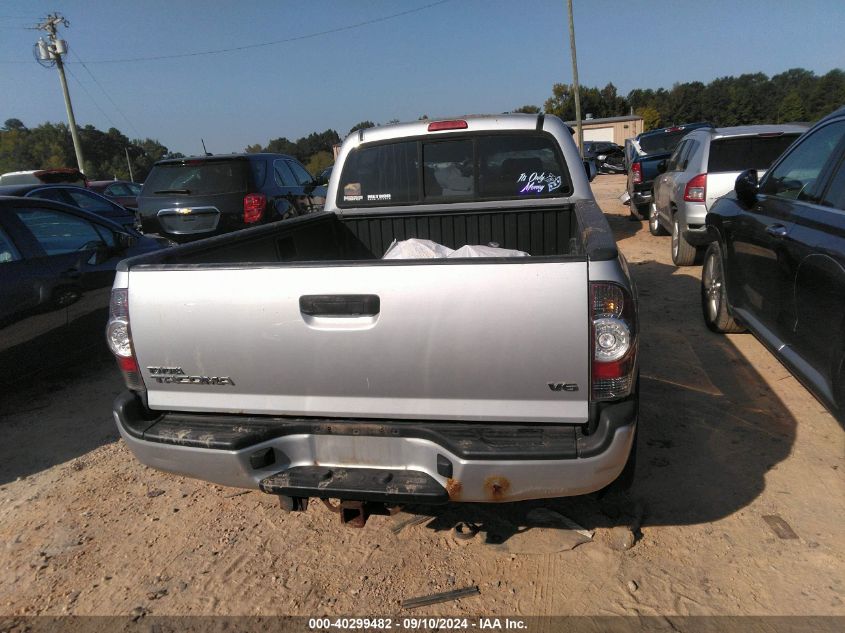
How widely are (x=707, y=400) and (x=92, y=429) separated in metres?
4.38

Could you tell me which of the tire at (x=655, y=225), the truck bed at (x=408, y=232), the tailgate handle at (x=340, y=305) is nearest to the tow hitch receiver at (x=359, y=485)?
the tailgate handle at (x=340, y=305)

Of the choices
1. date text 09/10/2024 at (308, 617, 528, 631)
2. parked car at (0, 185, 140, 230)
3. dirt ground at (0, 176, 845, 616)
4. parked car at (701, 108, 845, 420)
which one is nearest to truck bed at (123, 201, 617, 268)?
parked car at (701, 108, 845, 420)

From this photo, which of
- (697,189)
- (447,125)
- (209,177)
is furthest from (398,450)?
(209,177)

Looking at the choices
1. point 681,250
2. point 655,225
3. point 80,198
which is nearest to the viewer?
point 681,250

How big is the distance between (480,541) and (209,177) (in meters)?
6.57

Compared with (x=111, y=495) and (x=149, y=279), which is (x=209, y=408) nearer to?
(x=149, y=279)

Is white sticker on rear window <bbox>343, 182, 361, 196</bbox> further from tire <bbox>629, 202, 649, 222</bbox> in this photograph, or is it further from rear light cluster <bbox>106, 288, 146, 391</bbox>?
tire <bbox>629, 202, 649, 222</bbox>

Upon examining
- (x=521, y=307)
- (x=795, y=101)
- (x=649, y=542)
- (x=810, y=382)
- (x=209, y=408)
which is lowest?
(x=649, y=542)

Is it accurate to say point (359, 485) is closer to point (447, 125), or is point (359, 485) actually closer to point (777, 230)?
point (447, 125)

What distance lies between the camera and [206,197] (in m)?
7.60

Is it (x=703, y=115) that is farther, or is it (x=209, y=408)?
(x=703, y=115)

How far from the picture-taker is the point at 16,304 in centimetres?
402

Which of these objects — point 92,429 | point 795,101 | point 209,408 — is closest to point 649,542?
point 209,408

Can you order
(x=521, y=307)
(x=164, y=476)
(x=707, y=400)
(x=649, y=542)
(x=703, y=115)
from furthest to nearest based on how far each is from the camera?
(x=703, y=115) → (x=707, y=400) → (x=164, y=476) → (x=649, y=542) → (x=521, y=307)
